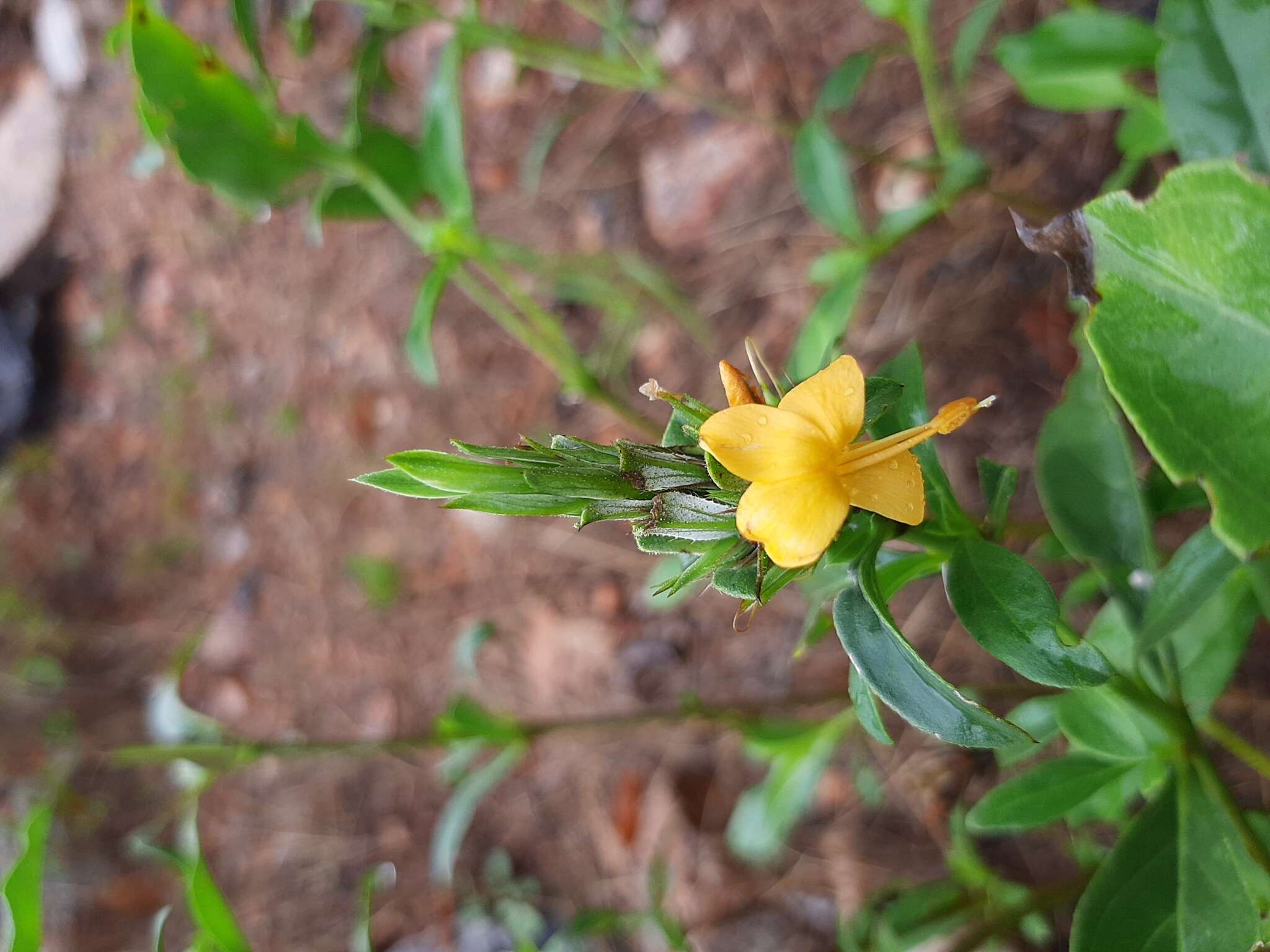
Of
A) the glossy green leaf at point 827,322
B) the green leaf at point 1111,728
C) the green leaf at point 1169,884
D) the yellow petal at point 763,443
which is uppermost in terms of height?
the yellow petal at point 763,443

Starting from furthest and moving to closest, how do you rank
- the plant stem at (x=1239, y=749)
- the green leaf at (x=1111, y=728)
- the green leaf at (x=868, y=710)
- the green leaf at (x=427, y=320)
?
the green leaf at (x=427, y=320), the plant stem at (x=1239, y=749), the green leaf at (x=1111, y=728), the green leaf at (x=868, y=710)

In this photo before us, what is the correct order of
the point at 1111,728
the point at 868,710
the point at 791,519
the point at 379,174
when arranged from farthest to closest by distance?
the point at 379,174 < the point at 1111,728 < the point at 868,710 < the point at 791,519

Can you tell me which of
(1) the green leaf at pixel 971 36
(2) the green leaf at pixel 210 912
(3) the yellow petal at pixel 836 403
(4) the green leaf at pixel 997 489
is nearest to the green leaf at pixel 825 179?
(1) the green leaf at pixel 971 36

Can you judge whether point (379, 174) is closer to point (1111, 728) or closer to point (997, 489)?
point (997, 489)

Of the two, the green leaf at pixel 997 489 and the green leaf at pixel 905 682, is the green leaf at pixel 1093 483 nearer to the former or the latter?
the green leaf at pixel 997 489

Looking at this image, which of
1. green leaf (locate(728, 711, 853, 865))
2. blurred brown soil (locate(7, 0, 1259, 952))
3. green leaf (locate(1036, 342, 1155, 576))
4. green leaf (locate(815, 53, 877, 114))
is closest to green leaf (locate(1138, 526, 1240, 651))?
green leaf (locate(1036, 342, 1155, 576))

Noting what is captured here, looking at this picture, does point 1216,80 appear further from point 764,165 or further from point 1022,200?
point 764,165

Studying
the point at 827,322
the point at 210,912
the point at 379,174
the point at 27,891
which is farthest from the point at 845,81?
the point at 27,891

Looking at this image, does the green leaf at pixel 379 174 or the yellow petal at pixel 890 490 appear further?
the green leaf at pixel 379 174
